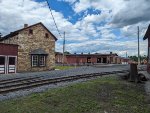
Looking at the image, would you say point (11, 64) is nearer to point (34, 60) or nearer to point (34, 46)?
point (34, 60)

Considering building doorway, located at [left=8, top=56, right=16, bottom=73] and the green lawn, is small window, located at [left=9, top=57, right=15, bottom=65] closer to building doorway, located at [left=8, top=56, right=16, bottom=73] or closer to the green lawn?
building doorway, located at [left=8, top=56, right=16, bottom=73]

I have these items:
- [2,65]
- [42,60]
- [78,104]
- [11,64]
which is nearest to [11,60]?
[11,64]

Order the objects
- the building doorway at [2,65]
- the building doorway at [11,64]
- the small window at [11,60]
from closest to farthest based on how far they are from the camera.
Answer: the building doorway at [2,65]
the building doorway at [11,64]
the small window at [11,60]

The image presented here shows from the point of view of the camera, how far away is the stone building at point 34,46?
127ft

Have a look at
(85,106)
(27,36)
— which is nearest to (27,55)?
(27,36)

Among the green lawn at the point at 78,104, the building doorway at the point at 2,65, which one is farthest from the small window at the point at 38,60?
the green lawn at the point at 78,104

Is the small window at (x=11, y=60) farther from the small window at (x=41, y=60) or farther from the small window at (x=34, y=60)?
the small window at (x=41, y=60)

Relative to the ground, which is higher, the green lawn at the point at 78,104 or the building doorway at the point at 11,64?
the building doorway at the point at 11,64

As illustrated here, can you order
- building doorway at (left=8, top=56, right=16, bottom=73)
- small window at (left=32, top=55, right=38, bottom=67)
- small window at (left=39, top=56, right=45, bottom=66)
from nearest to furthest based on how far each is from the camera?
building doorway at (left=8, top=56, right=16, bottom=73)
small window at (left=32, top=55, right=38, bottom=67)
small window at (left=39, top=56, right=45, bottom=66)

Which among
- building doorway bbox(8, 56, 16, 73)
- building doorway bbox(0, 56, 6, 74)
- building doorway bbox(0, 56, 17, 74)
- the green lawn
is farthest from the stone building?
the green lawn

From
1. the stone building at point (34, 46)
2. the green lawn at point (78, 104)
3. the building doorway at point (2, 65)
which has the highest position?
the stone building at point (34, 46)

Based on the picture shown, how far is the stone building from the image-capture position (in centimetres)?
3868

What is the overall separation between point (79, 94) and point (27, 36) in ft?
93.1

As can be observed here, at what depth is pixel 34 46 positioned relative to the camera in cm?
4075
